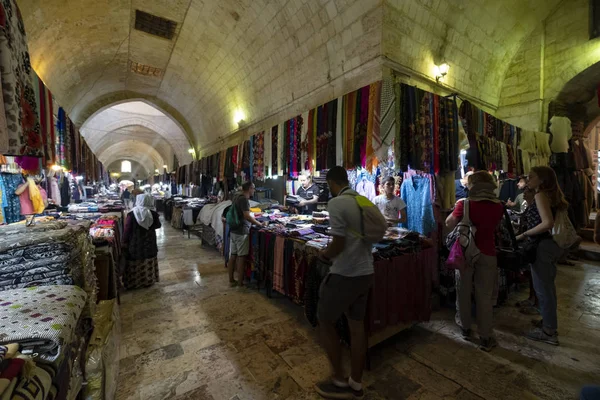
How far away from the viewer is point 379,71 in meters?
4.38

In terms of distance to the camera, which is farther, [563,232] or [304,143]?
[304,143]

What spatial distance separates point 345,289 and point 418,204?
294 centimetres

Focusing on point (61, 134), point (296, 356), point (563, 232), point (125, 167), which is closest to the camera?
point (296, 356)

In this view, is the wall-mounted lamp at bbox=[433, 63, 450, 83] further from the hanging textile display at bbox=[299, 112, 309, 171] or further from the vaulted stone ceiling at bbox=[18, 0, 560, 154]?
the hanging textile display at bbox=[299, 112, 309, 171]

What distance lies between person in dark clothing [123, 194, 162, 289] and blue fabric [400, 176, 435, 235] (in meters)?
4.32

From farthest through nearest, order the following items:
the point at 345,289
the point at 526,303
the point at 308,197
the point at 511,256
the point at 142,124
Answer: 1. the point at 142,124
2. the point at 308,197
3. the point at 526,303
4. the point at 511,256
5. the point at 345,289

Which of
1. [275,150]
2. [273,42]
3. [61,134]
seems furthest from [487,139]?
[61,134]

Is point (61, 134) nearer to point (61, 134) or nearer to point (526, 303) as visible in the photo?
point (61, 134)

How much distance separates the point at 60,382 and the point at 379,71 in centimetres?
503

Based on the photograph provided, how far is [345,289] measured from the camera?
2027 millimetres

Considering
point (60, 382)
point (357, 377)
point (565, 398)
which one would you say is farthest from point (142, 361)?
point (565, 398)

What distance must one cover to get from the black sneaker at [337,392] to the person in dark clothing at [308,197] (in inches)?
165

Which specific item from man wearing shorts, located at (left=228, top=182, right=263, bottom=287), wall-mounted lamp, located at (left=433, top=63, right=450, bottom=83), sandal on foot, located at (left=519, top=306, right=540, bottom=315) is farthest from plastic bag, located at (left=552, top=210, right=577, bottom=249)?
man wearing shorts, located at (left=228, top=182, right=263, bottom=287)

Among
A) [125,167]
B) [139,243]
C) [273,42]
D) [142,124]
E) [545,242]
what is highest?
[142,124]
